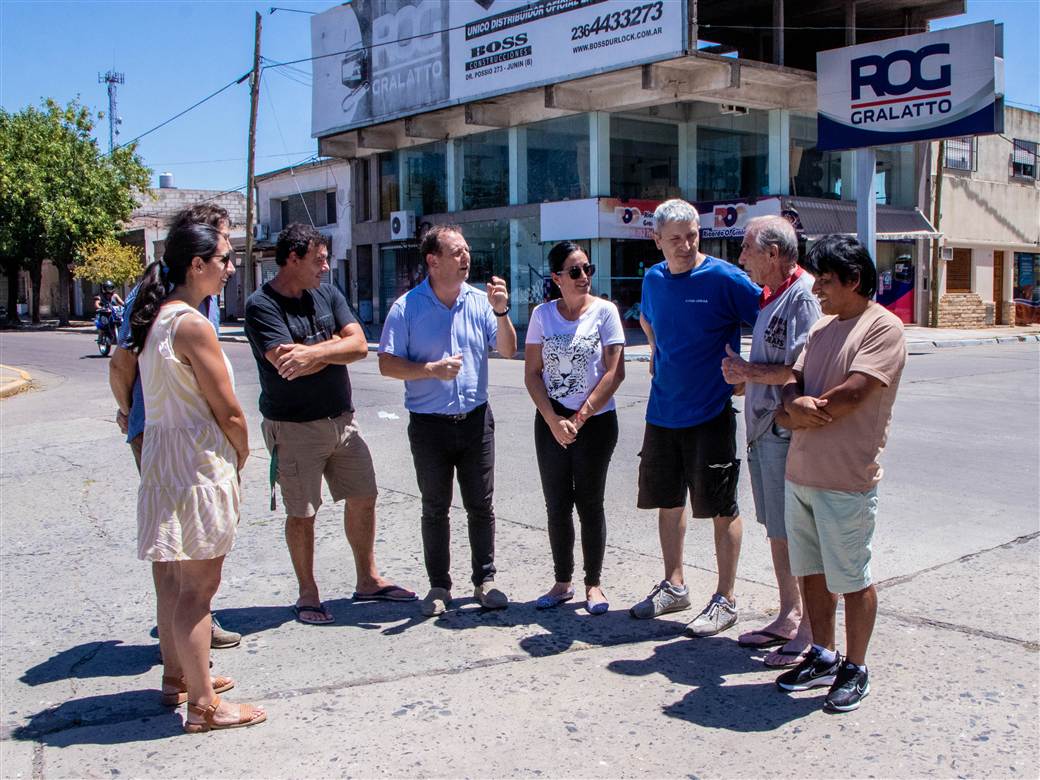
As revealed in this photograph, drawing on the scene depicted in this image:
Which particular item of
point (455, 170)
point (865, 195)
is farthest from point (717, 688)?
point (455, 170)

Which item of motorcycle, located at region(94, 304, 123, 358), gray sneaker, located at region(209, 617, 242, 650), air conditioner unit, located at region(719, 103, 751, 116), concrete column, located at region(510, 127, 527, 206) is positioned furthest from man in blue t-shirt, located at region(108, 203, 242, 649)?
concrete column, located at region(510, 127, 527, 206)

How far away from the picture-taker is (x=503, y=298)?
5.06 meters

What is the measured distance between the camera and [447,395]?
497 cm

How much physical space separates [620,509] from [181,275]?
418 cm

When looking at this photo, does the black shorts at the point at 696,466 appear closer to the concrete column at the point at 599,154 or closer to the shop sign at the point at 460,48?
the shop sign at the point at 460,48

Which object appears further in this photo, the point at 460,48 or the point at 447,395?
the point at 460,48

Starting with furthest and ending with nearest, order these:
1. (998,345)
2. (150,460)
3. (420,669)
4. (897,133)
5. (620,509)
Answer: (998,345) → (897,133) → (620,509) → (420,669) → (150,460)

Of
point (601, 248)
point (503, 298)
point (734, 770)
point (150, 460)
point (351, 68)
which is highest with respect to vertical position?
point (351, 68)

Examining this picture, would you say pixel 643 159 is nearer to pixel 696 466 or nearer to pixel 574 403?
pixel 574 403

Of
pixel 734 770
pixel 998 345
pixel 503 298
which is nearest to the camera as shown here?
pixel 734 770

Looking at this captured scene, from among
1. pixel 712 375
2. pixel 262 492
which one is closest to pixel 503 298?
pixel 712 375

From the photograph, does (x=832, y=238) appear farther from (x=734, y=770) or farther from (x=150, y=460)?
(x=150, y=460)

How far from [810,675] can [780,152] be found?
25.1 m

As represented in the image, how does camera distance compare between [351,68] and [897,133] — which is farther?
[351,68]
